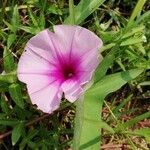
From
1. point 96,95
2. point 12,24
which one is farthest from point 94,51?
point 12,24

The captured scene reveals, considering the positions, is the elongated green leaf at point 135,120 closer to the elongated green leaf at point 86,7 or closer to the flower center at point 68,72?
the flower center at point 68,72

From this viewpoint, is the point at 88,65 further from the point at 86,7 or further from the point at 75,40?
the point at 86,7

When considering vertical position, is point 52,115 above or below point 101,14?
below

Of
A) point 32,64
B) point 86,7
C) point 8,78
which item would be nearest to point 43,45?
point 32,64

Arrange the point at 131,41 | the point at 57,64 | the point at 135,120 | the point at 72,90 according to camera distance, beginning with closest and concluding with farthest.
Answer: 1. the point at 72,90
2. the point at 57,64
3. the point at 135,120
4. the point at 131,41

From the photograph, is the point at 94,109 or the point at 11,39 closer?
the point at 94,109

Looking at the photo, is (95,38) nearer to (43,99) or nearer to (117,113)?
(43,99)
